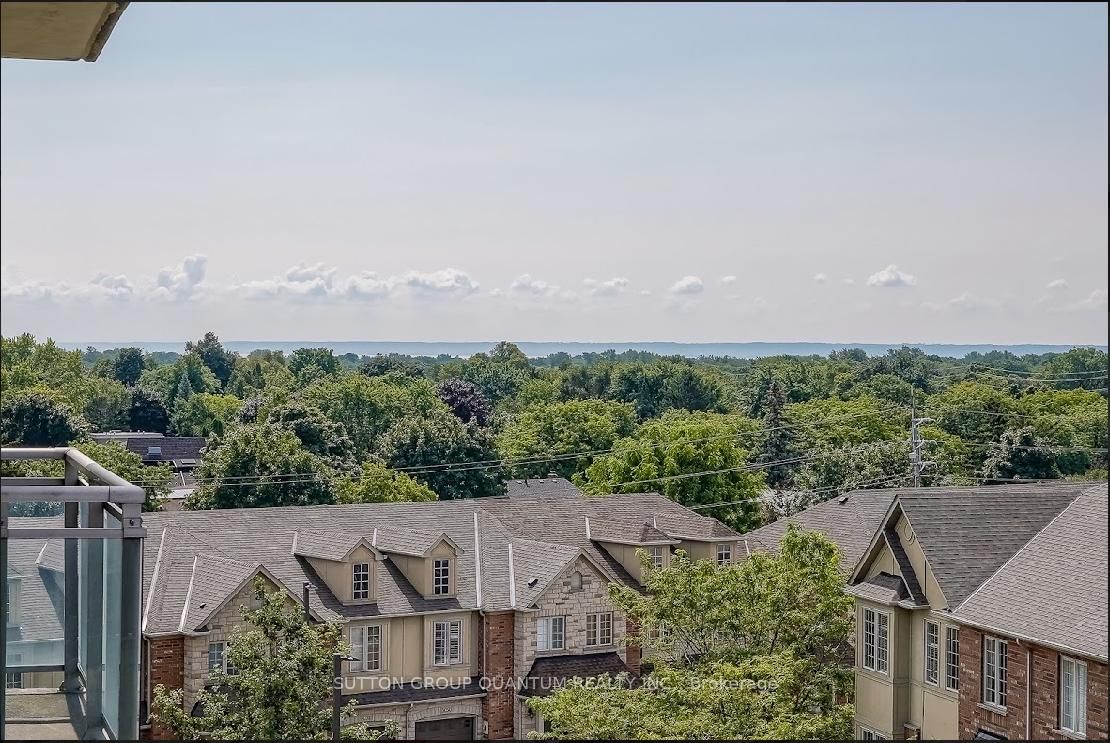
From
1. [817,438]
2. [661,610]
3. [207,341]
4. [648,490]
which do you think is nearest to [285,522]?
[661,610]

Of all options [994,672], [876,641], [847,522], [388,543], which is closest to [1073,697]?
[994,672]

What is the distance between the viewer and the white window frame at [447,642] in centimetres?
2700

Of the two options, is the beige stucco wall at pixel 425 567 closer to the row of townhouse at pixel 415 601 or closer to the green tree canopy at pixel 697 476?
the row of townhouse at pixel 415 601

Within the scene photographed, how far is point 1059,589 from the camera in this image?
18.0 m

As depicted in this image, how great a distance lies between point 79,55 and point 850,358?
138231 millimetres

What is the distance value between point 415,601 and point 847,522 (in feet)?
33.6

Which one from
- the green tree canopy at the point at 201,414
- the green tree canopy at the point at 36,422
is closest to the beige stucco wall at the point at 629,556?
the green tree canopy at the point at 36,422

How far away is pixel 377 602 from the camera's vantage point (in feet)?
87.7

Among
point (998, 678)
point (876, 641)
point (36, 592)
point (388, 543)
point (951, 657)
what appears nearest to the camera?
point (36, 592)

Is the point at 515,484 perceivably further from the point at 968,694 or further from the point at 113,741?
the point at 113,741

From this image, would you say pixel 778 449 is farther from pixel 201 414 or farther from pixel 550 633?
pixel 550 633

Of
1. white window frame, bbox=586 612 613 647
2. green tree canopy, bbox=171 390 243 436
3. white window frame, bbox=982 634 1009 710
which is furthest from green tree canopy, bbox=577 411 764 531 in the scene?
green tree canopy, bbox=171 390 243 436

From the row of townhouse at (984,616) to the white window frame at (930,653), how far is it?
0.02m

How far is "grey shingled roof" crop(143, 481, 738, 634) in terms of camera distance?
2569 cm
